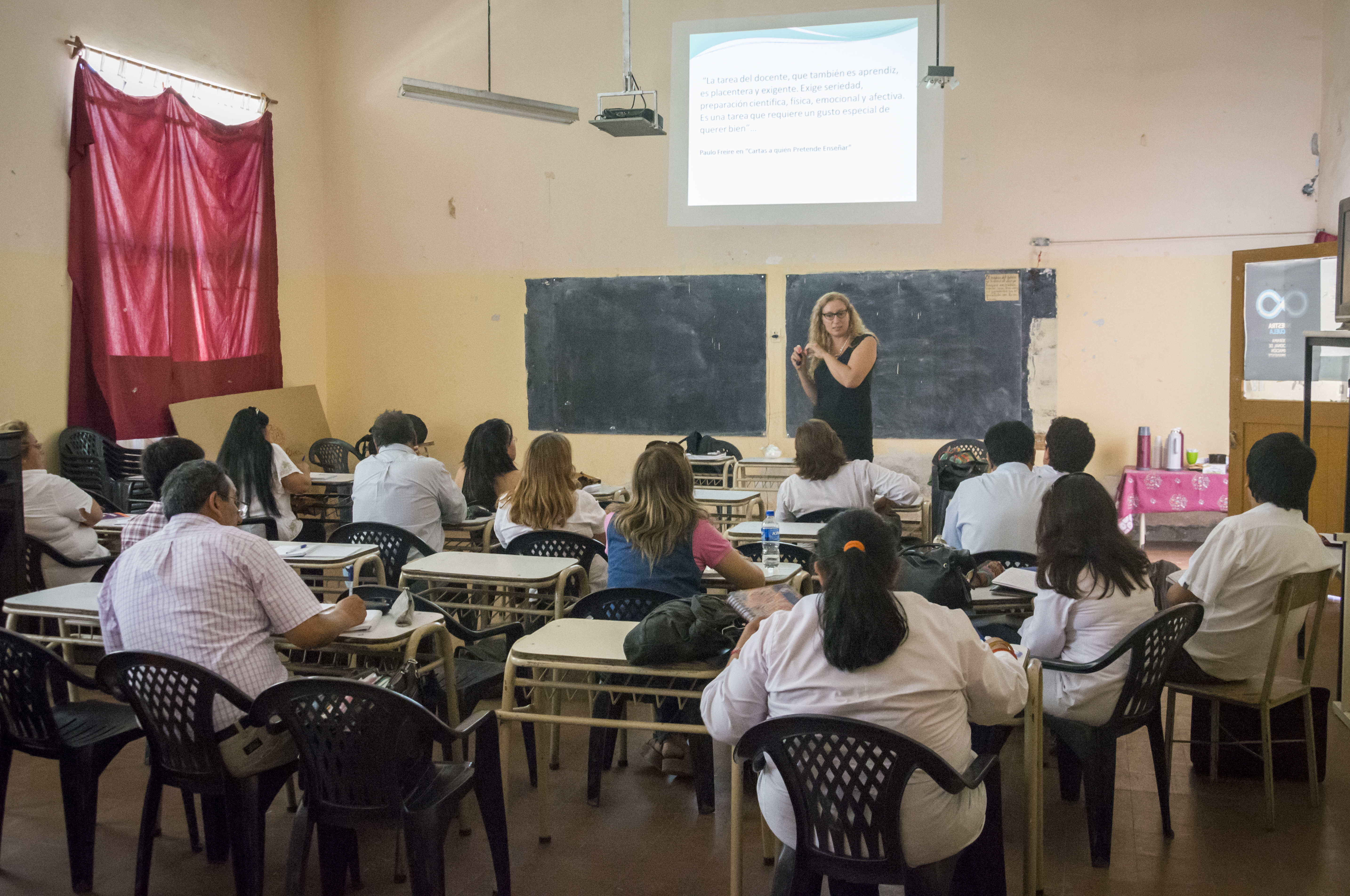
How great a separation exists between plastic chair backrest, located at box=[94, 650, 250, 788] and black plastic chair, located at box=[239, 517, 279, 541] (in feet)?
7.64

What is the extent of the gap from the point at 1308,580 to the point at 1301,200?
5000 mm

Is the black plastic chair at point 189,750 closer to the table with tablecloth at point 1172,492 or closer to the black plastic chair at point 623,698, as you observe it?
the black plastic chair at point 623,698

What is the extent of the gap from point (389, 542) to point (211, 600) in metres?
1.75

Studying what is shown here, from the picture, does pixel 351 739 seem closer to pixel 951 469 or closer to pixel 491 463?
pixel 491 463

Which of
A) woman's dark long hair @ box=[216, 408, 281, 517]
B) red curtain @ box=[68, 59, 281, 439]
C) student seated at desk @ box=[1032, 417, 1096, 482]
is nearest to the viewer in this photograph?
student seated at desk @ box=[1032, 417, 1096, 482]

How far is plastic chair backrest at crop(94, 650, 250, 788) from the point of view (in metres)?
2.32

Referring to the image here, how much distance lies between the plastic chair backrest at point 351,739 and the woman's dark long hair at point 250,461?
2931 millimetres

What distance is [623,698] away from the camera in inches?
119

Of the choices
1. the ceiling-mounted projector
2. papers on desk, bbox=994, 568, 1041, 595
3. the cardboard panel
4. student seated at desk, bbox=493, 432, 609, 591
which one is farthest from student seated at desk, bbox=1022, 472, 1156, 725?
the cardboard panel

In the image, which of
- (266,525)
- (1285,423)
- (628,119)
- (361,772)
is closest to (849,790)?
(361,772)

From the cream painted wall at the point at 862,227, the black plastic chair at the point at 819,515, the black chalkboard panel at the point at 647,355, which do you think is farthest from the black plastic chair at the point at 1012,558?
the black chalkboard panel at the point at 647,355

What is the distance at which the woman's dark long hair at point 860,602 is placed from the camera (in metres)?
1.93

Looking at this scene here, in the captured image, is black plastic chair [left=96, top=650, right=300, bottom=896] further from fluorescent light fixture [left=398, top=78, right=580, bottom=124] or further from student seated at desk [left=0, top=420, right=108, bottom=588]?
fluorescent light fixture [left=398, top=78, right=580, bottom=124]

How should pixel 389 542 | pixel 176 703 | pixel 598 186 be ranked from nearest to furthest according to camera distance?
pixel 176 703 < pixel 389 542 < pixel 598 186
